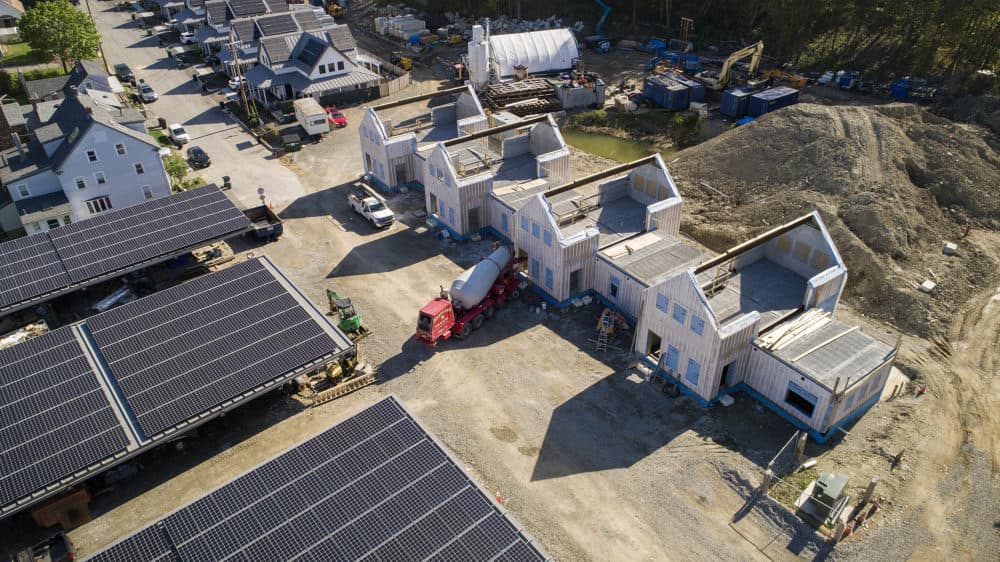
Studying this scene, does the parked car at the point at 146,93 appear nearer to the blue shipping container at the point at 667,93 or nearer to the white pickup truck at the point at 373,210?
the white pickup truck at the point at 373,210

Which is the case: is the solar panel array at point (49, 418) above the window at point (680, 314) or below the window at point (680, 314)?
below

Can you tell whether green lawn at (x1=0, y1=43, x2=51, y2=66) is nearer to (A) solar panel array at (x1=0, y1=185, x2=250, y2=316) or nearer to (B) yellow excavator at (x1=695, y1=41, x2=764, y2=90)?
(A) solar panel array at (x1=0, y1=185, x2=250, y2=316)

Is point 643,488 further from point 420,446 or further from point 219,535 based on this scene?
point 219,535

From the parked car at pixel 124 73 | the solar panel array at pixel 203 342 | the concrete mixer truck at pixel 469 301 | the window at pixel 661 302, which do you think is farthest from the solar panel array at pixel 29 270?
the parked car at pixel 124 73

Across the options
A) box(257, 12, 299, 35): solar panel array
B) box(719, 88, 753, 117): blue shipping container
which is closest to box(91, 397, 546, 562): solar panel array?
box(719, 88, 753, 117): blue shipping container

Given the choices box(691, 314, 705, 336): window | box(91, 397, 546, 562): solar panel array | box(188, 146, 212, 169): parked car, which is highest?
box(691, 314, 705, 336): window

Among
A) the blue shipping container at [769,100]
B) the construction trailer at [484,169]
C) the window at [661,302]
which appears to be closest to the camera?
the window at [661,302]

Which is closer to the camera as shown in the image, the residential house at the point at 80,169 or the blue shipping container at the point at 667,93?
the residential house at the point at 80,169

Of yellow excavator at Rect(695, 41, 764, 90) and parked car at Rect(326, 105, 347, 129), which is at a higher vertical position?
yellow excavator at Rect(695, 41, 764, 90)
